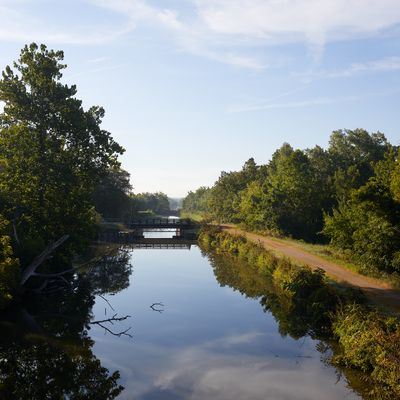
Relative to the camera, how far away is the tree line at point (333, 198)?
29.7 m

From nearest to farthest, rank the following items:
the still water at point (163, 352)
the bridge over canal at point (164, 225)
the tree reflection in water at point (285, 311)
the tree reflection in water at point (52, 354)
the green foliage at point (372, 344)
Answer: the green foliage at point (372, 344)
the tree reflection in water at point (52, 354)
the still water at point (163, 352)
the tree reflection in water at point (285, 311)
the bridge over canal at point (164, 225)

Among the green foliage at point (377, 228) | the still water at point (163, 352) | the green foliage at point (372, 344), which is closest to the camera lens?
the green foliage at point (372, 344)

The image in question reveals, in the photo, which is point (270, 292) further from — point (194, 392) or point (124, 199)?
point (124, 199)

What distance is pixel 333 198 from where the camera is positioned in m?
64.2

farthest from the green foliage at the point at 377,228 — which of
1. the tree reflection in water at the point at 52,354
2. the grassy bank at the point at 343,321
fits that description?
the tree reflection in water at the point at 52,354

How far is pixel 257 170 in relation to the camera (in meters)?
109

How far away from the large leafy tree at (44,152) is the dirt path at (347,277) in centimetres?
2057

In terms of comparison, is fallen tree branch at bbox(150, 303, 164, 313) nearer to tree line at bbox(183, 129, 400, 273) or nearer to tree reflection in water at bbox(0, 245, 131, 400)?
tree reflection in water at bbox(0, 245, 131, 400)

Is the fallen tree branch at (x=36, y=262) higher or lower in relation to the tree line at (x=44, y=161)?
lower

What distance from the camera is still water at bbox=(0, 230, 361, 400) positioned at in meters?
17.8

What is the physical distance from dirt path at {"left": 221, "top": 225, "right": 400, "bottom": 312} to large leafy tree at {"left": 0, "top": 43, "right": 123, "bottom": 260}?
20567 mm

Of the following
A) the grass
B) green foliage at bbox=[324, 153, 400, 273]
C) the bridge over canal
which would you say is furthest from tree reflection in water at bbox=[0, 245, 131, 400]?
the bridge over canal

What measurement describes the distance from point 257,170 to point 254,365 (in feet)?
296

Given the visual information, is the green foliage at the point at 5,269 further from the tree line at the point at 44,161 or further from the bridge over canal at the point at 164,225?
the bridge over canal at the point at 164,225
